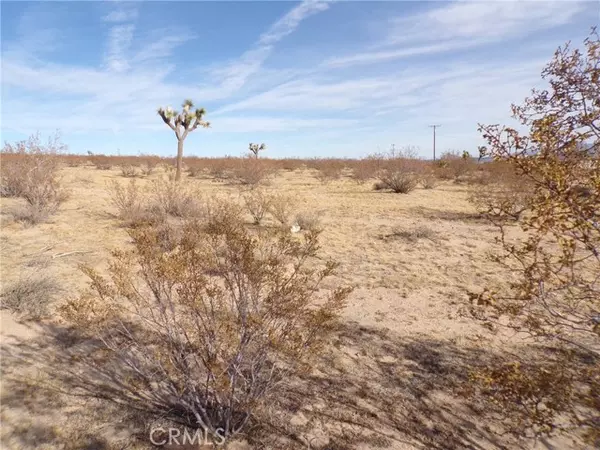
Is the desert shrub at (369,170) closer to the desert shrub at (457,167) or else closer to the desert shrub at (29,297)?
the desert shrub at (457,167)

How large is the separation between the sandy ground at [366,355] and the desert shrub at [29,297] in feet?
0.42

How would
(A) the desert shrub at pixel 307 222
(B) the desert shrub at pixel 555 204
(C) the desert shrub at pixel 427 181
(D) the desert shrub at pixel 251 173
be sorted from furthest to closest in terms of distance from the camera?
(D) the desert shrub at pixel 251 173, (C) the desert shrub at pixel 427 181, (A) the desert shrub at pixel 307 222, (B) the desert shrub at pixel 555 204

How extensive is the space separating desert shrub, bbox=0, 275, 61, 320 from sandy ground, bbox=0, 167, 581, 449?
0.13m

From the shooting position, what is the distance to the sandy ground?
2.60 meters

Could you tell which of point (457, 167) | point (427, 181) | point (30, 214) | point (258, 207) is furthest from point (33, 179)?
point (457, 167)

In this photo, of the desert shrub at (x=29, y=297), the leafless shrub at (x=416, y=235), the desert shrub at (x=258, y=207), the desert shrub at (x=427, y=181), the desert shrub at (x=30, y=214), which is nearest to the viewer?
the desert shrub at (x=29, y=297)

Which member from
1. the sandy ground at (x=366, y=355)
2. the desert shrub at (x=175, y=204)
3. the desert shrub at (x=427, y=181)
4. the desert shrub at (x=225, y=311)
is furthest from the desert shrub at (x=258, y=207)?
the desert shrub at (x=427, y=181)

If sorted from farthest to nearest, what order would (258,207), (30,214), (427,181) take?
(427,181) < (258,207) < (30,214)

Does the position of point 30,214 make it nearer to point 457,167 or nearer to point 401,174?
point 401,174

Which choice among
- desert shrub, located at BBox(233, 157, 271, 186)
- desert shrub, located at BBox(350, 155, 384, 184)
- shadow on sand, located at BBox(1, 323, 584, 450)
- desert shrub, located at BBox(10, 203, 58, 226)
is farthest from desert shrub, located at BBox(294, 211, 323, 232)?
desert shrub, located at BBox(350, 155, 384, 184)

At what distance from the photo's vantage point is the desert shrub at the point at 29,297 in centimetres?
429

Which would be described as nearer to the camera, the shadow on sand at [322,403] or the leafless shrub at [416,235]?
the shadow on sand at [322,403]

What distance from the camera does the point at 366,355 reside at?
362 centimetres

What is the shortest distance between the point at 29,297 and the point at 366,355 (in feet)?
13.1
